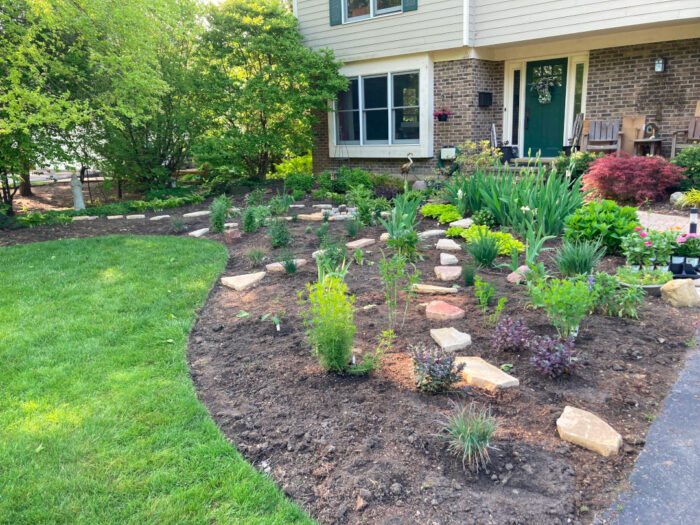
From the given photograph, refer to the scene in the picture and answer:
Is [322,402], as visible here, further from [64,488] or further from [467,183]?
[467,183]

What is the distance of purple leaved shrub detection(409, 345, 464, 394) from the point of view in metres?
2.63

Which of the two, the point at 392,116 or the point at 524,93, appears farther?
the point at 392,116

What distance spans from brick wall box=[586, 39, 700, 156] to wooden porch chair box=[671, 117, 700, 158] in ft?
0.41

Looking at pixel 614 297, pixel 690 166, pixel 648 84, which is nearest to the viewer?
pixel 614 297

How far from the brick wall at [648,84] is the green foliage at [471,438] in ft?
29.9

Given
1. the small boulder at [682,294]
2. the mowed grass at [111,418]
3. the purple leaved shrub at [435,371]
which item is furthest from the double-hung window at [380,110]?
the purple leaved shrub at [435,371]

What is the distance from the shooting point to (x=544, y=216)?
523cm

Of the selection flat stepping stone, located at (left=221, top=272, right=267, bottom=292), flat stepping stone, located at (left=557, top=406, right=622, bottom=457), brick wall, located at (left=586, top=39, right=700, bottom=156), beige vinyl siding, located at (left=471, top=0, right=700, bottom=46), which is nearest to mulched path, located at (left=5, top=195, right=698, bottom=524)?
flat stepping stone, located at (left=557, top=406, right=622, bottom=457)

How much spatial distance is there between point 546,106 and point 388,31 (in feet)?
12.2

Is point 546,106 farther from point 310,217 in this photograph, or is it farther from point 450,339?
point 450,339

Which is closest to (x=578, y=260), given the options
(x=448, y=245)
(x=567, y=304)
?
(x=567, y=304)

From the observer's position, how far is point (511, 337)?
3.05 m

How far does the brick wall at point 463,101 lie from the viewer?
10398 mm

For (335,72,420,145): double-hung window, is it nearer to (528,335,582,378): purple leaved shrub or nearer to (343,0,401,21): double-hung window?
(343,0,401,21): double-hung window
